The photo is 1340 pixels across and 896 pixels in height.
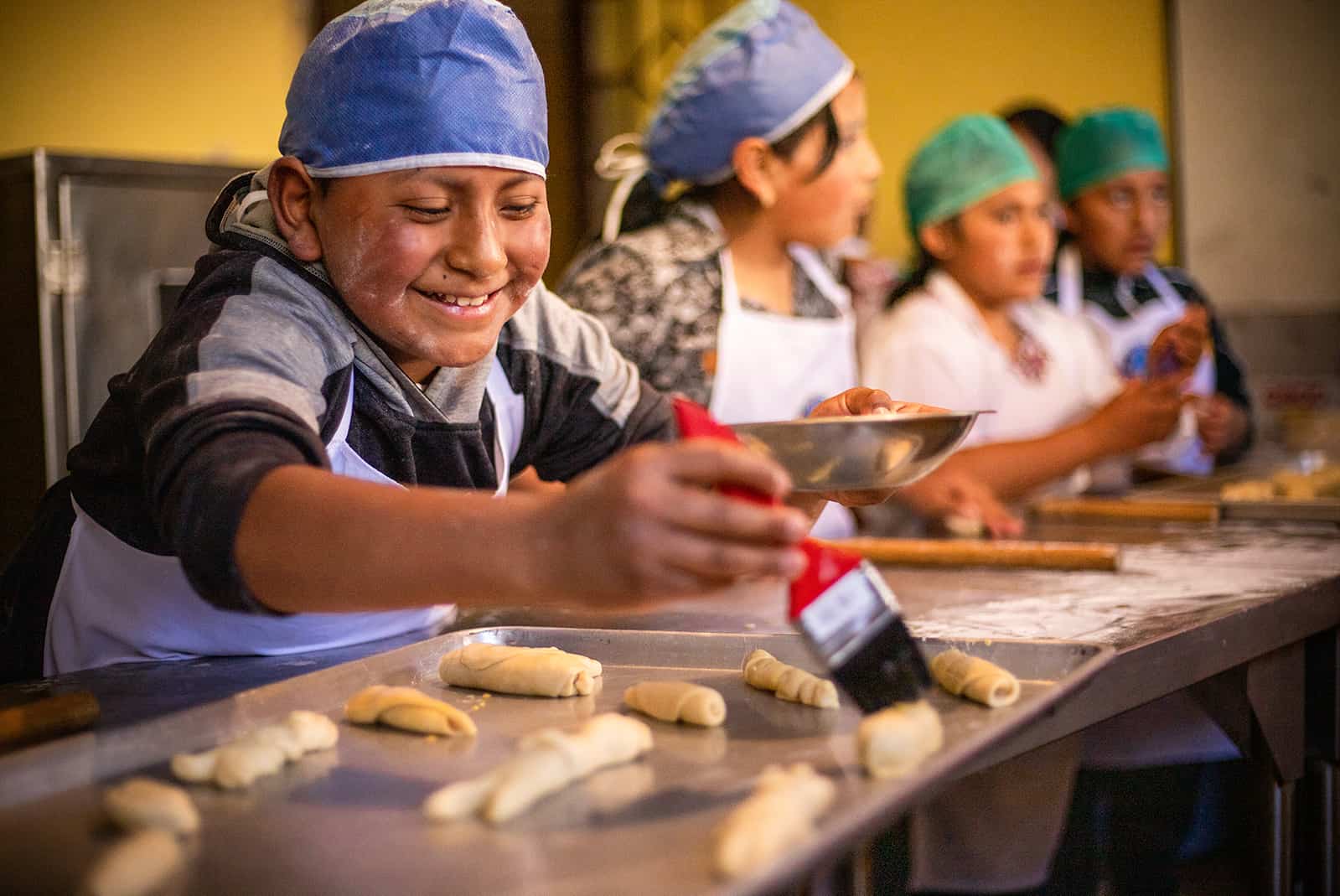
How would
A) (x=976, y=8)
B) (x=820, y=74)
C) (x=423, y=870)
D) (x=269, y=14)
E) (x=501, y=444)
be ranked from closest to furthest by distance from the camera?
(x=423, y=870) < (x=501, y=444) < (x=820, y=74) < (x=269, y=14) < (x=976, y=8)

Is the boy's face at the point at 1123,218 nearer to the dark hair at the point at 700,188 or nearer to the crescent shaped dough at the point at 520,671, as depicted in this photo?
the dark hair at the point at 700,188

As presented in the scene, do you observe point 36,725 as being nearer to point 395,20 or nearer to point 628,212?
point 395,20

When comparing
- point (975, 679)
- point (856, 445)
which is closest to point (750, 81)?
point (856, 445)

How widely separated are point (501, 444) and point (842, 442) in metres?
0.44

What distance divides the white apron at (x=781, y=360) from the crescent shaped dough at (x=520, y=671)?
97 centimetres

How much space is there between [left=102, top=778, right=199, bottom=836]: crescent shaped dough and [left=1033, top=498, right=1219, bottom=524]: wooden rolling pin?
1.77 meters

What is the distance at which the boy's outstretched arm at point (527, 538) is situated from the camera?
2.24 ft

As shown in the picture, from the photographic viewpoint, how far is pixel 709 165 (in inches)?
80.2

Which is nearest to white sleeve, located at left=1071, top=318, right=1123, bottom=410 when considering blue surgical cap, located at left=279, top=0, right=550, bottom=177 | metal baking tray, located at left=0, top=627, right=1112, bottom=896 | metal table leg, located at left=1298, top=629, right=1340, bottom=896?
metal table leg, located at left=1298, top=629, right=1340, bottom=896

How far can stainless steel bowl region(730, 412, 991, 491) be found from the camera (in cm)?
94

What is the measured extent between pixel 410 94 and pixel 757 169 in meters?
1.07

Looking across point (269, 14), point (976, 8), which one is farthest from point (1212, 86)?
point (269, 14)

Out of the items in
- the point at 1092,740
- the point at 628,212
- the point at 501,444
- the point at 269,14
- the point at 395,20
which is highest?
the point at 269,14

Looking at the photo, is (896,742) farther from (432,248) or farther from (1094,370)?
(1094,370)
